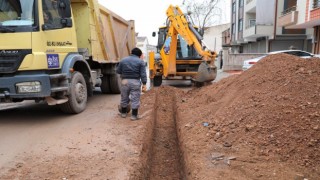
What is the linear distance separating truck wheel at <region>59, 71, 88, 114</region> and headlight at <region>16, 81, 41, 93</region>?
984 mm

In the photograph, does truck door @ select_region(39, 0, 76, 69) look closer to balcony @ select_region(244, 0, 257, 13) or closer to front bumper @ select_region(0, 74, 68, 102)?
front bumper @ select_region(0, 74, 68, 102)

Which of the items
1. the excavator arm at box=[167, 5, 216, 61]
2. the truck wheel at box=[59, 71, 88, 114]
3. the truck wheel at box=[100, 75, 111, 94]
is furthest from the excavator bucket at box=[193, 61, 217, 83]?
the truck wheel at box=[59, 71, 88, 114]

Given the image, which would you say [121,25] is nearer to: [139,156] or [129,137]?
[129,137]

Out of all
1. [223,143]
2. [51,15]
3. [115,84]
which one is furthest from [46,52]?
[115,84]

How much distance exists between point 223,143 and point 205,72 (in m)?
5.74

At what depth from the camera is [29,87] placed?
5.78 metres

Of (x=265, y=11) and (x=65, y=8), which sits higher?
(x=265, y=11)

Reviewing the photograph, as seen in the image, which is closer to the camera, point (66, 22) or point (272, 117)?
point (272, 117)

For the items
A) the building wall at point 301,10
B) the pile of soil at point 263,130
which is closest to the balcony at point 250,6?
the building wall at point 301,10

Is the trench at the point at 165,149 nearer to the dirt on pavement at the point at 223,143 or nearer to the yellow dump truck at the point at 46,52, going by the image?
the dirt on pavement at the point at 223,143

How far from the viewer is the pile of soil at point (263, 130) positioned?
12.2 ft

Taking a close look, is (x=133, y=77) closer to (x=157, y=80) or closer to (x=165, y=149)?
(x=165, y=149)

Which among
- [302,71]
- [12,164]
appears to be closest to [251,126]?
[302,71]

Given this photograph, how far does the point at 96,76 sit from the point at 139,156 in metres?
4.68
